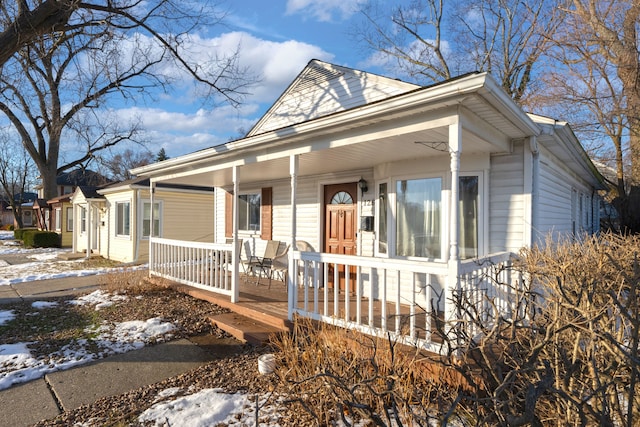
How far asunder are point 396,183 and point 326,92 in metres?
2.66

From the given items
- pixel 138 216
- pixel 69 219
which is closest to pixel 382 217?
pixel 138 216

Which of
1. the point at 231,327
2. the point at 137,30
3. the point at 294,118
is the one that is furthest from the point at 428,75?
the point at 231,327

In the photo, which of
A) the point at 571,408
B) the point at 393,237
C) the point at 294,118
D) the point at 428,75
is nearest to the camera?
the point at 571,408

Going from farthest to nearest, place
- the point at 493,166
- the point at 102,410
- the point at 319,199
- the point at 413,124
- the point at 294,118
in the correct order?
the point at 294,118
the point at 319,199
the point at 493,166
the point at 413,124
the point at 102,410

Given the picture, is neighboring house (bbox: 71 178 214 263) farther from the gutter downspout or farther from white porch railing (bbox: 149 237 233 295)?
the gutter downspout

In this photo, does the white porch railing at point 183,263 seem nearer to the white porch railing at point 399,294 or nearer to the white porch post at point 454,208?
the white porch railing at point 399,294

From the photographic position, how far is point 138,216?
13008mm

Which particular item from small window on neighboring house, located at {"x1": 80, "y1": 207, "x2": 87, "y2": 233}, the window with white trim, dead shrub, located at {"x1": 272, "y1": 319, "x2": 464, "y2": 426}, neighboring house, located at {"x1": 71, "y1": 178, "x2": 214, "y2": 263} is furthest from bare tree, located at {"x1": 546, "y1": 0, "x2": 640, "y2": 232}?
the window with white trim

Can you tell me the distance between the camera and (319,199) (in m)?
7.38

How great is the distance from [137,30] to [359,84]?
529 centimetres

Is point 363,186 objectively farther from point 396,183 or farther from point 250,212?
point 250,212

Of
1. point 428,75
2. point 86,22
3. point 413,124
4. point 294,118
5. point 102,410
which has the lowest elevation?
point 102,410

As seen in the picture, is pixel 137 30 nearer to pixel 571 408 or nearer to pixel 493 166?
pixel 493 166

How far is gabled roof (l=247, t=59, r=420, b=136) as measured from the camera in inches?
259
